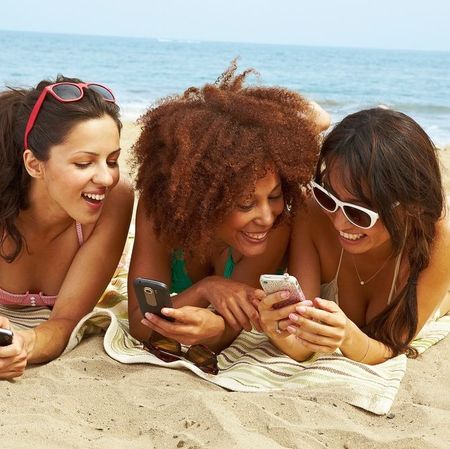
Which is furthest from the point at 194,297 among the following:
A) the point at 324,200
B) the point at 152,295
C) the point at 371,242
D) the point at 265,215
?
the point at 371,242

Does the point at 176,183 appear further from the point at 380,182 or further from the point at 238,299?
the point at 380,182

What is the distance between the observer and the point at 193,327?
3.62 meters

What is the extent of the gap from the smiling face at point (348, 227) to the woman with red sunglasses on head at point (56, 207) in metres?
1.06

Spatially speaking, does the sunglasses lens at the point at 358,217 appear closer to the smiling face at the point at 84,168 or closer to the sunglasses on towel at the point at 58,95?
the smiling face at the point at 84,168

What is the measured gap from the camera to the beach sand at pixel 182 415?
113 inches

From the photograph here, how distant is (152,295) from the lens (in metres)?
3.53

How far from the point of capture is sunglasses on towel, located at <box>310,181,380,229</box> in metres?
3.48

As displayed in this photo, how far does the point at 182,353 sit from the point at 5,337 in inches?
34.0

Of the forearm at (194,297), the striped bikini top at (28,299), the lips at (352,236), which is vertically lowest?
the striped bikini top at (28,299)

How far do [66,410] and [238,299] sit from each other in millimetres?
1003

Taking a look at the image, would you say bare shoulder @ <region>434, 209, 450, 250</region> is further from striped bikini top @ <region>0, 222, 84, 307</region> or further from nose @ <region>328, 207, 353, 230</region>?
striped bikini top @ <region>0, 222, 84, 307</region>

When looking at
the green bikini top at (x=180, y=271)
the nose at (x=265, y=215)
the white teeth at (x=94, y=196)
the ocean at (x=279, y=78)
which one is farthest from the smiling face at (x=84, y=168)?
the ocean at (x=279, y=78)

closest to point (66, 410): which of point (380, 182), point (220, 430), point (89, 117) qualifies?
point (220, 430)

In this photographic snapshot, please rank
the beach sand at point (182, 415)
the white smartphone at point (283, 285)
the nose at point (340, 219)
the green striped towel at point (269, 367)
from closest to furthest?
the beach sand at point (182, 415), the white smartphone at point (283, 285), the green striped towel at point (269, 367), the nose at point (340, 219)
